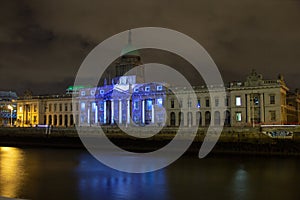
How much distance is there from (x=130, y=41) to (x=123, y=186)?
3117 inches

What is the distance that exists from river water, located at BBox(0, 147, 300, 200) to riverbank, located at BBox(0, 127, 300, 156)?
5.55m

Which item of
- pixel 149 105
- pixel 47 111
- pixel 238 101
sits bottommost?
pixel 47 111

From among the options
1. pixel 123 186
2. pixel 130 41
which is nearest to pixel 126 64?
pixel 130 41

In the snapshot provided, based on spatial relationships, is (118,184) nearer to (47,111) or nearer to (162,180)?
(162,180)

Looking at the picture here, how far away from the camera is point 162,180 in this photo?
2867cm

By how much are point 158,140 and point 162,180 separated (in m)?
26.0

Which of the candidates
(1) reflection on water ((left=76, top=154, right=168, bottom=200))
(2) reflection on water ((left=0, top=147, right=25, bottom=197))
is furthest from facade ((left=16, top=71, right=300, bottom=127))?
(1) reflection on water ((left=76, top=154, right=168, bottom=200))

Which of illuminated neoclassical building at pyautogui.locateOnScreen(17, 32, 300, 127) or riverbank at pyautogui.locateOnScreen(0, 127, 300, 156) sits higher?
illuminated neoclassical building at pyautogui.locateOnScreen(17, 32, 300, 127)

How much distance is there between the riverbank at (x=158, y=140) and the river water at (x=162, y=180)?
5.55 metres

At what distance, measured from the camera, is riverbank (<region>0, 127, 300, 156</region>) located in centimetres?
4525

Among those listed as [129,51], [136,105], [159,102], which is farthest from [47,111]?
[159,102]

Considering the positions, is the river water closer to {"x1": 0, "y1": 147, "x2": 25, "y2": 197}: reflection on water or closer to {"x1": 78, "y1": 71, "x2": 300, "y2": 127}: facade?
{"x1": 0, "y1": 147, "x2": 25, "y2": 197}: reflection on water

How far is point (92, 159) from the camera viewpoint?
42062mm

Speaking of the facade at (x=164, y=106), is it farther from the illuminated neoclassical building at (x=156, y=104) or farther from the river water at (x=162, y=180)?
the river water at (x=162, y=180)
